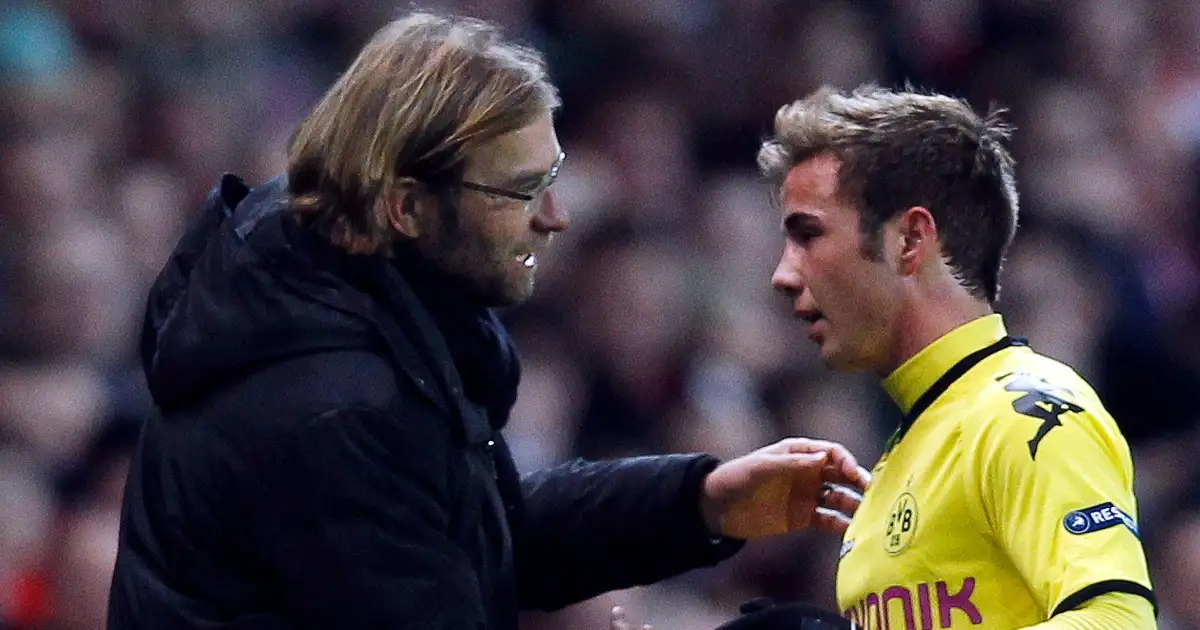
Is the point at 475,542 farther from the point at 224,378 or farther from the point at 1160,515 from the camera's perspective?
the point at 1160,515

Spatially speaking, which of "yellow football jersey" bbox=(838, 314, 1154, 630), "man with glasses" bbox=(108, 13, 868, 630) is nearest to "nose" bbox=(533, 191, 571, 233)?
"man with glasses" bbox=(108, 13, 868, 630)

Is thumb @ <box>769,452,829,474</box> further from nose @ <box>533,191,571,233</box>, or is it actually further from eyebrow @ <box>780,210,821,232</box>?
nose @ <box>533,191,571,233</box>

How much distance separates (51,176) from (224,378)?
2328mm

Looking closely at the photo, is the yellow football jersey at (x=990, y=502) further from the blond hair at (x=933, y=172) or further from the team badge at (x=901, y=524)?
the blond hair at (x=933, y=172)

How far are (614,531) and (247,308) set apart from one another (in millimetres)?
793

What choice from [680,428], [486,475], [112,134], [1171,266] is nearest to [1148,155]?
[1171,266]

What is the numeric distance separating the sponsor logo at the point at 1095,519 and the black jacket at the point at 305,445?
30.3 inches

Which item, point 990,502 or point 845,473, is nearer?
point 990,502

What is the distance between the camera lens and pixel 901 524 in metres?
2.85

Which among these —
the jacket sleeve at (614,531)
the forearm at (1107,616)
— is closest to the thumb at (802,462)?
the jacket sleeve at (614,531)

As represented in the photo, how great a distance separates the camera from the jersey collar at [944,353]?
294cm

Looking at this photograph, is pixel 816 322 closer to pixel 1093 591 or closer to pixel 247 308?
pixel 1093 591

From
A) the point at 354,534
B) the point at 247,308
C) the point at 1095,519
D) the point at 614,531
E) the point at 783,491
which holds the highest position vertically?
the point at 247,308

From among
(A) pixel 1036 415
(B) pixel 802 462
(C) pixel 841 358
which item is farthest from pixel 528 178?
(A) pixel 1036 415
